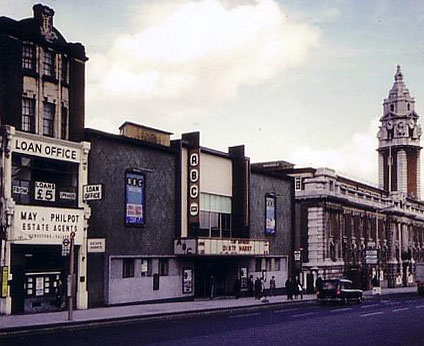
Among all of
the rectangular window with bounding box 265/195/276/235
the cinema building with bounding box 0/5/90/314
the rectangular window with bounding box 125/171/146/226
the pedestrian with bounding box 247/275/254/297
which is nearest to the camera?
the cinema building with bounding box 0/5/90/314

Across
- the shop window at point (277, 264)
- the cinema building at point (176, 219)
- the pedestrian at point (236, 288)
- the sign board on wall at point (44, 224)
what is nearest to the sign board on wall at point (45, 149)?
the cinema building at point (176, 219)

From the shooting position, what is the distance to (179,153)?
50.7m

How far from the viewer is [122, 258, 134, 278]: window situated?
4505 cm

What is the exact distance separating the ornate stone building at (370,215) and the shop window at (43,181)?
31843mm

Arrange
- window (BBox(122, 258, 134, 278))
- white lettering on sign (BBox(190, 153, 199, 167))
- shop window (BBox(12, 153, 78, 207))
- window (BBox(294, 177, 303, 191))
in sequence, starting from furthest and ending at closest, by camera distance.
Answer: window (BBox(294, 177, 303, 191)) < white lettering on sign (BBox(190, 153, 199, 167)) < window (BBox(122, 258, 134, 278)) < shop window (BBox(12, 153, 78, 207))

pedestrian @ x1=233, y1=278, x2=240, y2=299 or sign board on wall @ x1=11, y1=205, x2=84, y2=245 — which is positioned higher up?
sign board on wall @ x1=11, y1=205, x2=84, y2=245

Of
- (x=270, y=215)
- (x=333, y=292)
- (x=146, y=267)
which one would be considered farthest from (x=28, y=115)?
(x=270, y=215)

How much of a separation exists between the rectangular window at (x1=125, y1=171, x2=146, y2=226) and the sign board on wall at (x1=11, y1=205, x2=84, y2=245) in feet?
14.6

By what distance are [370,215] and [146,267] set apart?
46.3 m

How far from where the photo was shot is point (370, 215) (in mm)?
87500

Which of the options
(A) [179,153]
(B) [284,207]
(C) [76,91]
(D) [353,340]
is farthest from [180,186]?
(D) [353,340]

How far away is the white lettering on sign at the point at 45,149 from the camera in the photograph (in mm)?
37944

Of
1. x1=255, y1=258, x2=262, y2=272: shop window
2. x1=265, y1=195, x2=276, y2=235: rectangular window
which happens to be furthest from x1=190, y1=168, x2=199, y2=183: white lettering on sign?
x1=265, y1=195, x2=276, y2=235: rectangular window

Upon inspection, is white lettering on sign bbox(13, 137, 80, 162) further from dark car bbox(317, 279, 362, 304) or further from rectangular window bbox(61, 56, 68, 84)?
dark car bbox(317, 279, 362, 304)
